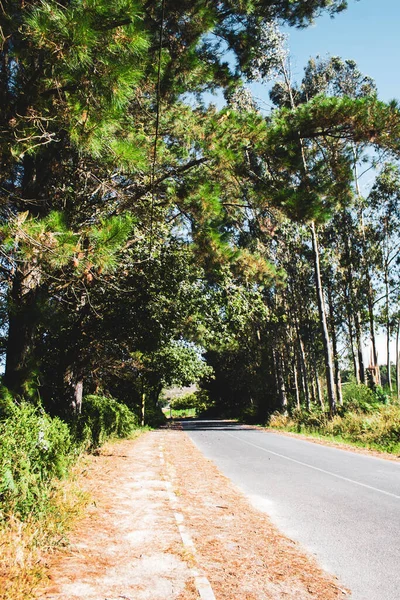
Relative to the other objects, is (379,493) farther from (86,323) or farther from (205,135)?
(86,323)

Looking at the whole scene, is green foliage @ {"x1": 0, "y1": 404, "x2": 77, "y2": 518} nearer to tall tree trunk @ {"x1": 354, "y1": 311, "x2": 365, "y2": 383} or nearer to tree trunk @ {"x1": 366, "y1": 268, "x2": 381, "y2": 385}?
tall tree trunk @ {"x1": 354, "y1": 311, "x2": 365, "y2": 383}

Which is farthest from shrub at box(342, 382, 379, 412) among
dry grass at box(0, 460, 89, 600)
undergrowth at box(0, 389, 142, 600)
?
dry grass at box(0, 460, 89, 600)

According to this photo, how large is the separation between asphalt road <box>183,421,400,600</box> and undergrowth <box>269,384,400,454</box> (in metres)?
2.46

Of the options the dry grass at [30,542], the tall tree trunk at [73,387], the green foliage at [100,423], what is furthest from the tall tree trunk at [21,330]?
the tall tree trunk at [73,387]

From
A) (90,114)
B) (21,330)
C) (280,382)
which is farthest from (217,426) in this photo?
(90,114)

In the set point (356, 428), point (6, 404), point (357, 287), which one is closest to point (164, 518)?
point (6, 404)

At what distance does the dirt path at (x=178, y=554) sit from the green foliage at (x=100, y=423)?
4032 mm

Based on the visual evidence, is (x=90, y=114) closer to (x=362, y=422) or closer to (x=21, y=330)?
(x=21, y=330)

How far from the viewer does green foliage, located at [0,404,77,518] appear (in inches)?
186

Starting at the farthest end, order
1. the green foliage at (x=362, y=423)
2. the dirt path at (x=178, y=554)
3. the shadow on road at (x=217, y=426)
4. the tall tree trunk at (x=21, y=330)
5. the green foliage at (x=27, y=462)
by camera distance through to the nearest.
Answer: the shadow on road at (x=217, y=426), the green foliage at (x=362, y=423), the tall tree trunk at (x=21, y=330), the green foliage at (x=27, y=462), the dirt path at (x=178, y=554)

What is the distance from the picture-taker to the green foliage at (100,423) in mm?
11836

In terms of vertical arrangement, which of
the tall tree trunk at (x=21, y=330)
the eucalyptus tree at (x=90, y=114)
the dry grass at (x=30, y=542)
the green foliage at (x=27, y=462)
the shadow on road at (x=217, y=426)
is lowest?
the shadow on road at (x=217, y=426)

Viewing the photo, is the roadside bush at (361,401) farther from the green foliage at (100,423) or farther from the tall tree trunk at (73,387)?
the tall tree trunk at (73,387)

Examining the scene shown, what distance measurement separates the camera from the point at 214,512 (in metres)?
6.48
